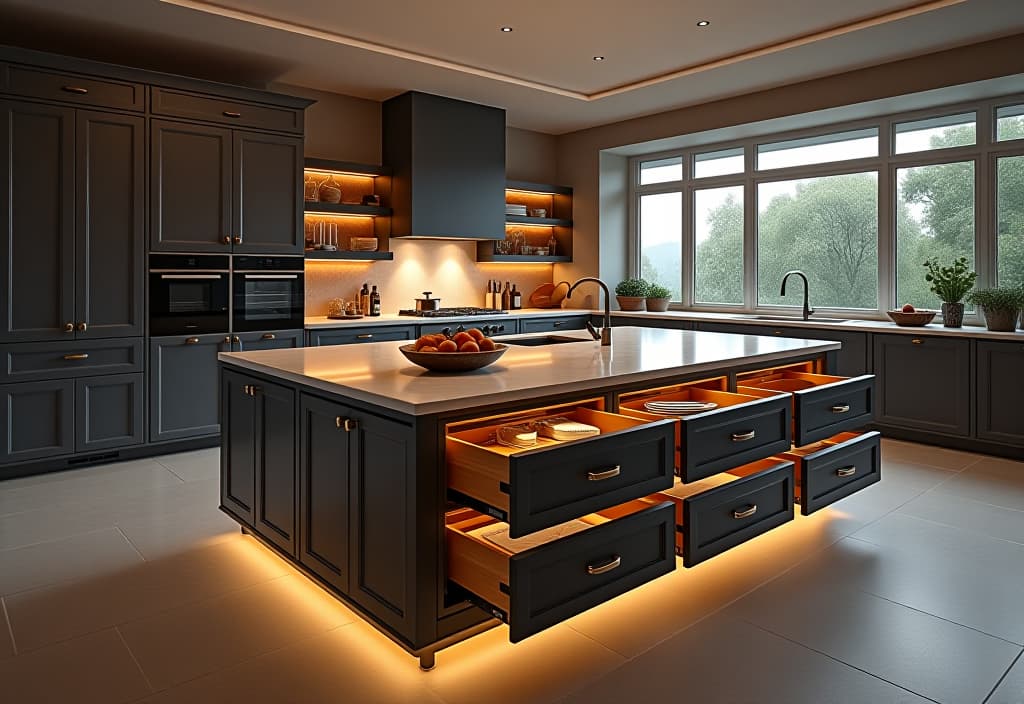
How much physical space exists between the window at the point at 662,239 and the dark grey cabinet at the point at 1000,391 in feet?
10.4

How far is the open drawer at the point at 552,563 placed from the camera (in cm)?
192

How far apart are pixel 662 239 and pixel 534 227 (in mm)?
1336

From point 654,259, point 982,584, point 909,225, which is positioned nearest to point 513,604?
point 982,584

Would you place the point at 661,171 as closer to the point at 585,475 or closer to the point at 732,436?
the point at 732,436

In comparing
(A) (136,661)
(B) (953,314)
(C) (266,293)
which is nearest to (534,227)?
(C) (266,293)

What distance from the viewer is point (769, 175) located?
21.6 ft

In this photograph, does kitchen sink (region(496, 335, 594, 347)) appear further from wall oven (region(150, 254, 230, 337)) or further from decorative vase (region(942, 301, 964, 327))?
decorative vase (region(942, 301, 964, 327))

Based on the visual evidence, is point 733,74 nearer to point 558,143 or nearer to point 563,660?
point 558,143

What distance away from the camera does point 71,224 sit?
170 inches

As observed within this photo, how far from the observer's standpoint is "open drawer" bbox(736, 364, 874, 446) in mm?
2996

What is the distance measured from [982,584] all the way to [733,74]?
4.04 meters

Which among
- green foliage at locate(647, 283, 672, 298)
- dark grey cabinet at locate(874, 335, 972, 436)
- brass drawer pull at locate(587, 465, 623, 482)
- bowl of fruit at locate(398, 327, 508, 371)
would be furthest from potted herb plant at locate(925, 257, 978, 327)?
brass drawer pull at locate(587, 465, 623, 482)

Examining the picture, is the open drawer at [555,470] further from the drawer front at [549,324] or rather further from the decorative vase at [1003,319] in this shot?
A: the drawer front at [549,324]

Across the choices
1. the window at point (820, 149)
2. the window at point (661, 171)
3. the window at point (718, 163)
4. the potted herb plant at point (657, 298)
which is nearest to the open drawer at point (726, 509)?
the window at point (820, 149)
